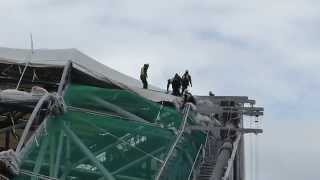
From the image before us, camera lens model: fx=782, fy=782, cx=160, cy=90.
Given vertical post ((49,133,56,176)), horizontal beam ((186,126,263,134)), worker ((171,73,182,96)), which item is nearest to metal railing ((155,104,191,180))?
horizontal beam ((186,126,263,134))

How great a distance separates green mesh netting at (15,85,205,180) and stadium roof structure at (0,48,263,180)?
3 centimetres

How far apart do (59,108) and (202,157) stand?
300 inches


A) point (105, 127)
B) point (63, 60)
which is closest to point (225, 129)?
point (105, 127)

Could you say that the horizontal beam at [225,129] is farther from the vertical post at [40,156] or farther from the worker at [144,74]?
the vertical post at [40,156]

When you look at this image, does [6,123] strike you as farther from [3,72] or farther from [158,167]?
[158,167]

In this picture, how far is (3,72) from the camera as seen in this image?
1141 inches

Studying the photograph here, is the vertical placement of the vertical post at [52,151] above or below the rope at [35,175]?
above

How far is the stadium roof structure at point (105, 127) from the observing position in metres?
21.3

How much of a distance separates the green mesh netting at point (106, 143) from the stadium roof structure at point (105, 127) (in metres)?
0.03

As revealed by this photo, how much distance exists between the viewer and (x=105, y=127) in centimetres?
2305

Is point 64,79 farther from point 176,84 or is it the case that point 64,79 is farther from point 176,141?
point 176,84

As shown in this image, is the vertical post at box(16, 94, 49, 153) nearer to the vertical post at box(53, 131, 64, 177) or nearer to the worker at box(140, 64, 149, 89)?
the vertical post at box(53, 131, 64, 177)

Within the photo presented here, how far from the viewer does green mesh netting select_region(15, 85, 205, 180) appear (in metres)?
21.1

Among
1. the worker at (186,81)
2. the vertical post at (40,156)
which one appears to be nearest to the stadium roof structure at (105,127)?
the vertical post at (40,156)
